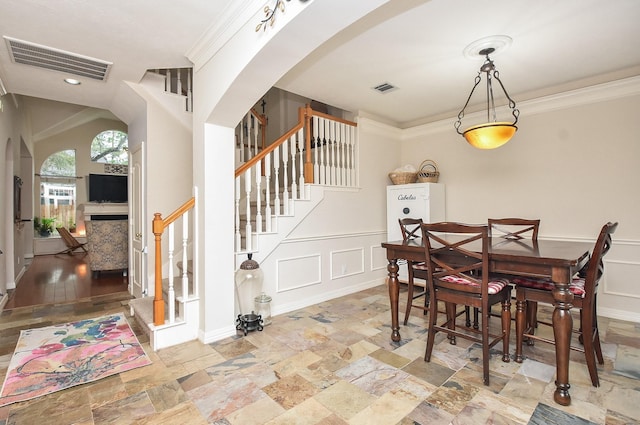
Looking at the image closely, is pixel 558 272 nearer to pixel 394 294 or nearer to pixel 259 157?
Answer: pixel 394 294

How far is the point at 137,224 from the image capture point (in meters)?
4.21

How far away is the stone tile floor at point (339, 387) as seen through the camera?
1.80 metres

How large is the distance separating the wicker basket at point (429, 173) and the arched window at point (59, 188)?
9.86 meters

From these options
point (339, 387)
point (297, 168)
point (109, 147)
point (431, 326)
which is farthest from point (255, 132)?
point (109, 147)

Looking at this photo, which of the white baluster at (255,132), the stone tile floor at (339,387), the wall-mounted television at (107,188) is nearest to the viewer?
the stone tile floor at (339,387)

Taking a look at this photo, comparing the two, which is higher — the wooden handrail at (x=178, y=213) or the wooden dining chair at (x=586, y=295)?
the wooden handrail at (x=178, y=213)

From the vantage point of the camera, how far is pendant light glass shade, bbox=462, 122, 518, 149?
265cm

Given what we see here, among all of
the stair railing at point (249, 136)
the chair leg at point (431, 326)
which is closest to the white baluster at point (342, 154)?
Answer: the stair railing at point (249, 136)

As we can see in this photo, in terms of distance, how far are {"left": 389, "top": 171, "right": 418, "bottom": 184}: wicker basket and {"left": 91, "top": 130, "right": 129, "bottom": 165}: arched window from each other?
883 centimetres

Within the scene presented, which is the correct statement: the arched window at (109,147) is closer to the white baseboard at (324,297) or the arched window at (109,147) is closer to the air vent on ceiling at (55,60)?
the air vent on ceiling at (55,60)

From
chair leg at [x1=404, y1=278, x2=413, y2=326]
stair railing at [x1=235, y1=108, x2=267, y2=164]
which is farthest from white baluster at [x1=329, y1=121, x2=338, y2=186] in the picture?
chair leg at [x1=404, y1=278, x2=413, y2=326]

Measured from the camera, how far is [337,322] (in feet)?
10.7

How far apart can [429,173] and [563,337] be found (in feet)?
10.0

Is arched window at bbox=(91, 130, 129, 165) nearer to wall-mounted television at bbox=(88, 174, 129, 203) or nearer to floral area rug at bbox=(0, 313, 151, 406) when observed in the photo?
wall-mounted television at bbox=(88, 174, 129, 203)
